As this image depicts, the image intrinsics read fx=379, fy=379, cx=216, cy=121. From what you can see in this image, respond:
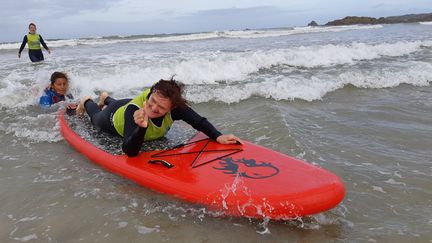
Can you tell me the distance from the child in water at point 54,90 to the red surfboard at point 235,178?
289 cm

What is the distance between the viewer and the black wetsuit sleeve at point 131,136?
3.42m

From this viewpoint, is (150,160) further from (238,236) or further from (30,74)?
(30,74)

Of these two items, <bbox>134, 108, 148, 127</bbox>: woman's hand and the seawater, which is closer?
the seawater

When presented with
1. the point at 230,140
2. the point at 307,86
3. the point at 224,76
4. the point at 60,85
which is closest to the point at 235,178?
the point at 230,140

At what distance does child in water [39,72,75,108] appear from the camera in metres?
6.30

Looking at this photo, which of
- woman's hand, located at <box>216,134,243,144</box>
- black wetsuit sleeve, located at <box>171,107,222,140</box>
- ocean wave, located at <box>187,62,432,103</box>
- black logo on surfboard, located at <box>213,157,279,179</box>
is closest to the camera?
black logo on surfboard, located at <box>213,157,279,179</box>

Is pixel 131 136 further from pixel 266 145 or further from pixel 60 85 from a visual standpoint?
pixel 60 85

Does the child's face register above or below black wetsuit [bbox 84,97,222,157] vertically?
above

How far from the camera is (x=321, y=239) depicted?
2.63 metres

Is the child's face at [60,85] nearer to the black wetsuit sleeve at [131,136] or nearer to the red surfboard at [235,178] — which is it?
the red surfboard at [235,178]

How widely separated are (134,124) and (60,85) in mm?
3435

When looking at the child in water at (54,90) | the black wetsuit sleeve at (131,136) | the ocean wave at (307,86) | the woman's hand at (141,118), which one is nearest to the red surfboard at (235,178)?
the black wetsuit sleeve at (131,136)

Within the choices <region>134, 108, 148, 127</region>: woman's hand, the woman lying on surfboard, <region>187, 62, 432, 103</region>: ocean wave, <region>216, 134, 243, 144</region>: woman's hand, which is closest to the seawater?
<region>187, 62, 432, 103</region>: ocean wave

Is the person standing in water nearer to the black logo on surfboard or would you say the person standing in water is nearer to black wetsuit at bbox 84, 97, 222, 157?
black wetsuit at bbox 84, 97, 222, 157
